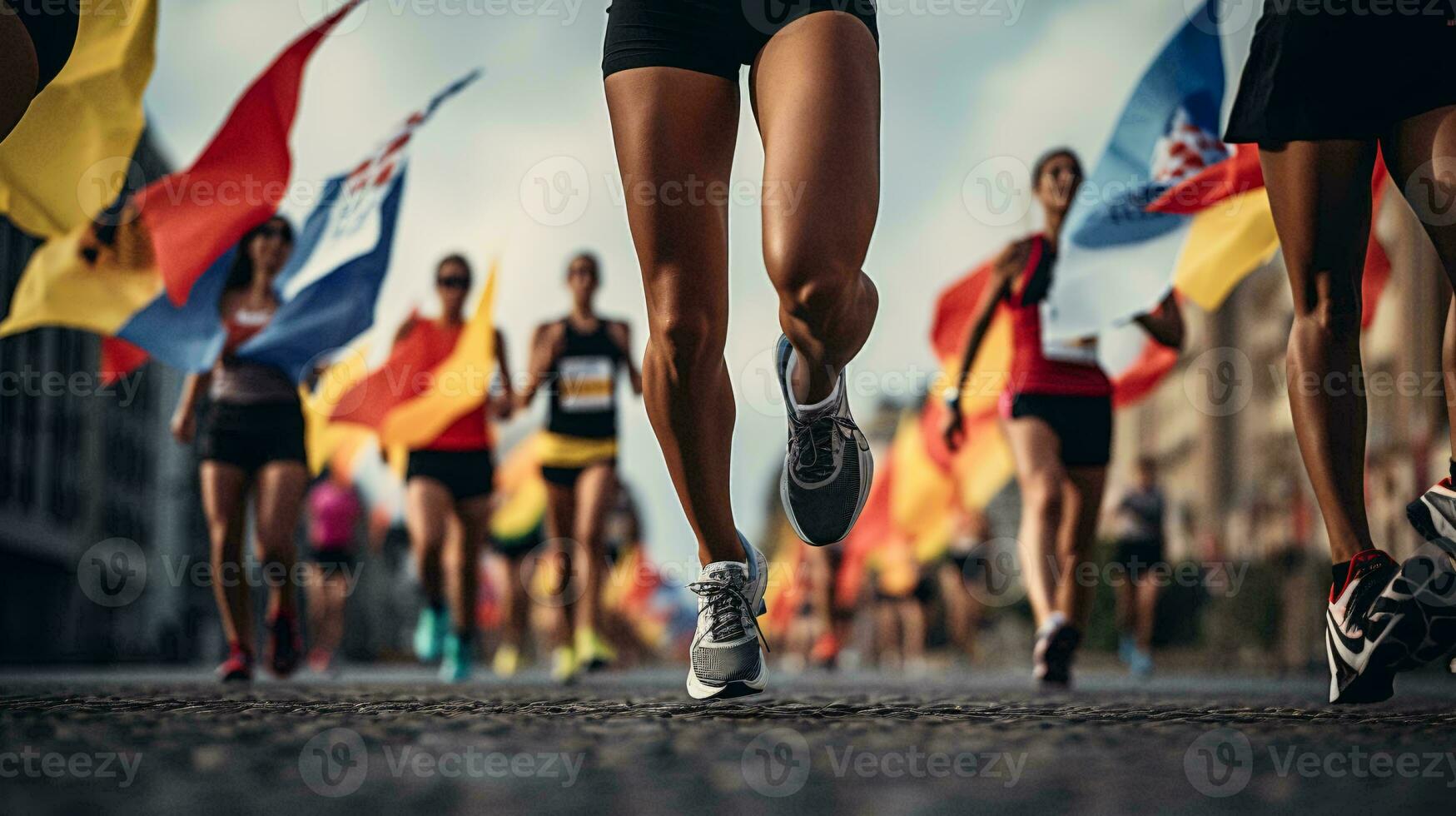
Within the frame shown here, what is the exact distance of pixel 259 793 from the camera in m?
1.86

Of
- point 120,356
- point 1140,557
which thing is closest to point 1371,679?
point 120,356

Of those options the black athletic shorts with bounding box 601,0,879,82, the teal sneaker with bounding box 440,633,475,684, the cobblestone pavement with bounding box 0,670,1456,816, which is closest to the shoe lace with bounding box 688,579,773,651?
the cobblestone pavement with bounding box 0,670,1456,816

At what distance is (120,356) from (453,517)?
82.0 inches

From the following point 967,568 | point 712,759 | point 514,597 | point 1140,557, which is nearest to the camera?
point 712,759

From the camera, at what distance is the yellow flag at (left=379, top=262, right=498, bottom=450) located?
9.55 m

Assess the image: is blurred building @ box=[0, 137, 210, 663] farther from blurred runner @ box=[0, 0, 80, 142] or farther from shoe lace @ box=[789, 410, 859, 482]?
shoe lace @ box=[789, 410, 859, 482]

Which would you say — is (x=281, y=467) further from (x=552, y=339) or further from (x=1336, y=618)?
(x=1336, y=618)

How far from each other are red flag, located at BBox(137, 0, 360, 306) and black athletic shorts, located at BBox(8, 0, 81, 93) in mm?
3994

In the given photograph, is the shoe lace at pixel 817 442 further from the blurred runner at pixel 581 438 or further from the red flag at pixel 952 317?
the red flag at pixel 952 317

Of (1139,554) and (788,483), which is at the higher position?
(788,483)

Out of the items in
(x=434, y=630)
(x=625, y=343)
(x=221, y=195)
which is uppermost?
(x=221, y=195)

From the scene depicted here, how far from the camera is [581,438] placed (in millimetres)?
9070

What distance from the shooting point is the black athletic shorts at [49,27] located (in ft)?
14.0

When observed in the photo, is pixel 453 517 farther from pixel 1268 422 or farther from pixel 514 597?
pixel 1268 422
